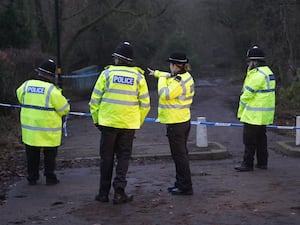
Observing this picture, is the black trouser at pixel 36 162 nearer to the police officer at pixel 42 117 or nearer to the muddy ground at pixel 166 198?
the police officer at pixel 42 117

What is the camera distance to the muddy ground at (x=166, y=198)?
6.31 meters

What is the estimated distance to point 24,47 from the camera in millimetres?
22109

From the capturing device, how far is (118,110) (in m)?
7.02

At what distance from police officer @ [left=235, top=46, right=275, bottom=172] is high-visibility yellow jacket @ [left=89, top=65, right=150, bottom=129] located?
8.68 feet

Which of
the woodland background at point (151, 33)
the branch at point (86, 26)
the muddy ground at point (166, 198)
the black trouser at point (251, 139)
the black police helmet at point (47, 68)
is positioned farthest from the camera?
the branch at point (86, 26)

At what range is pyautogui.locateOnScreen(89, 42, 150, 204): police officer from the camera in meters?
7.01

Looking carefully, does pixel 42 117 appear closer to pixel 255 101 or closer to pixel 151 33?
pixel 255 101

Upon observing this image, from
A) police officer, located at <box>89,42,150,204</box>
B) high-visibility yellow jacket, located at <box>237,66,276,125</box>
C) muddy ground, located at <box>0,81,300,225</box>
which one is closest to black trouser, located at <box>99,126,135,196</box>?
police officer, located at <box>89,42,150,204</box>

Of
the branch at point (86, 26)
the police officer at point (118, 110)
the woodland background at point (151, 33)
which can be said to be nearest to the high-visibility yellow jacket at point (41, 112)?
the police officer at point (118, 110)

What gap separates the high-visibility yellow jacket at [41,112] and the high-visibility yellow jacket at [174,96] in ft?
5.40

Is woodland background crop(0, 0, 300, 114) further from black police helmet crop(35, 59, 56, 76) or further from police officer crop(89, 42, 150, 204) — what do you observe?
police officer crop(89, 42, 150, 204)

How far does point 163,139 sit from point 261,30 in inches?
721

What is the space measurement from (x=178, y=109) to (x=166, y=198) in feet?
3.77

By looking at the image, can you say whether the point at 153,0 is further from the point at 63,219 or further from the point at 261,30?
the point at 63,219
